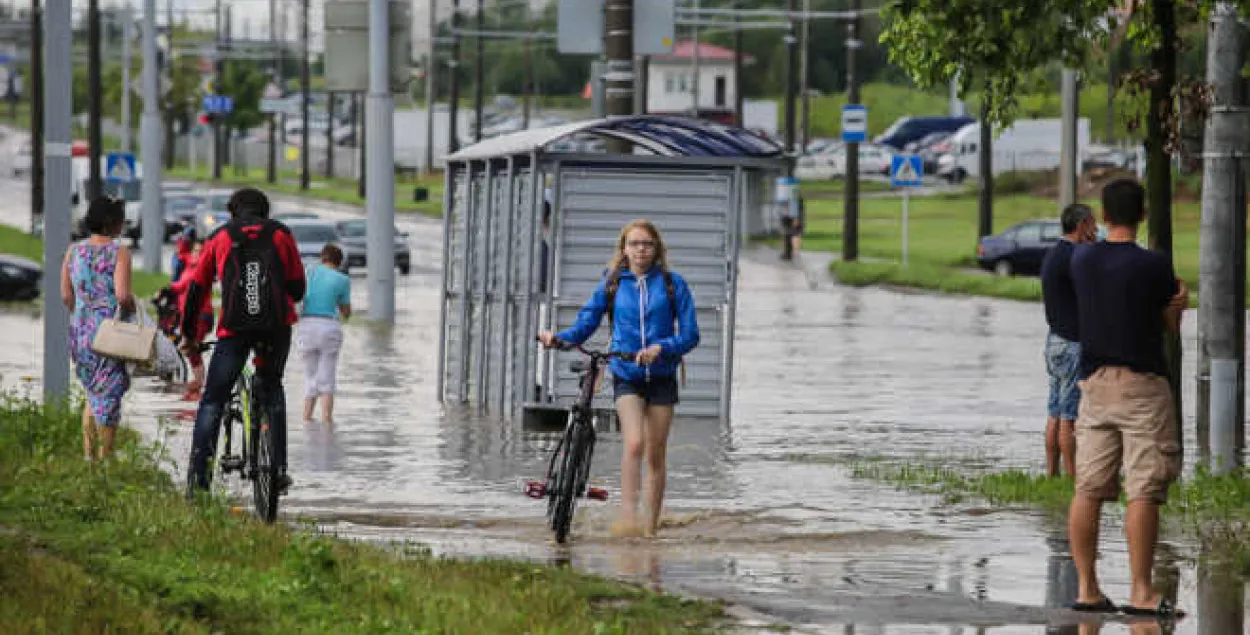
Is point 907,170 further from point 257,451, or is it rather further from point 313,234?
point 257,451

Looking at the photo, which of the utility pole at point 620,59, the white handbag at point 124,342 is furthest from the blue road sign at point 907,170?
the white handbag at point 124,342

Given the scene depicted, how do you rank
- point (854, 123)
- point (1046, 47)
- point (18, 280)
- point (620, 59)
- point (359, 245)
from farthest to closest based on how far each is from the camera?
1. point (359, 245)
2. point (854, 123)
3. point (18, 280)
4. point (620, 59)
5. point (1046, 47)

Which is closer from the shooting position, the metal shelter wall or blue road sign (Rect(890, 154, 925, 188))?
the metal shelter wall

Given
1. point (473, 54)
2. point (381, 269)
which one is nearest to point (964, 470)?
point (381, 269)

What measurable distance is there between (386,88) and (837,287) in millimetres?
16900

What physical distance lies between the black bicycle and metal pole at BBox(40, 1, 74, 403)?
5.93m

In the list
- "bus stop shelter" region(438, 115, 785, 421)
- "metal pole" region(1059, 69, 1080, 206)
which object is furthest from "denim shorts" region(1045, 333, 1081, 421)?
"metal pole" region(1059, 69, 1080, 206)

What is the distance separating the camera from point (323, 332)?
65.5 feet

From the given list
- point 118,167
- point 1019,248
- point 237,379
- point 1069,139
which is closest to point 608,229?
point 237,379

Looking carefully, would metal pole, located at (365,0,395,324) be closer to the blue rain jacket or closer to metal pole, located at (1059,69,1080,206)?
metal pole, located at (1059,69,1080,206)

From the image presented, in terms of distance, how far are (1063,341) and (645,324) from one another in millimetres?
3146

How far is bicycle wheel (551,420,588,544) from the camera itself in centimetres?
1230

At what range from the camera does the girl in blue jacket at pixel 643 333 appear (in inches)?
490

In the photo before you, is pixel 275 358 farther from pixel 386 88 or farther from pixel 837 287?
pixel 837 287
